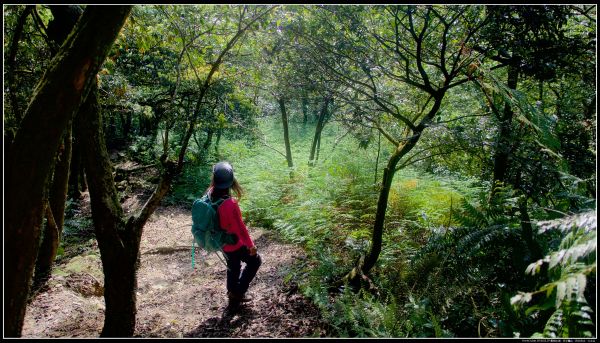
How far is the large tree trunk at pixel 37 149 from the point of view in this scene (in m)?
1.82

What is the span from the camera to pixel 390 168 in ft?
14.5

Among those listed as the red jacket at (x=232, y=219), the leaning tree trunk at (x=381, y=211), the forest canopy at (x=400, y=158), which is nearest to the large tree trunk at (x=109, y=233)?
the forest canopy at (x=400, y=158)

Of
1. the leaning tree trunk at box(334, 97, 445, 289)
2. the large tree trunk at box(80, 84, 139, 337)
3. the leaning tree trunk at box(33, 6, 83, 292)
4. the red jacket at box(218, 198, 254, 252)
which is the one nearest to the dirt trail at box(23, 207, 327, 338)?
the leaning tree trunk at box(33, 6, 83, 292)

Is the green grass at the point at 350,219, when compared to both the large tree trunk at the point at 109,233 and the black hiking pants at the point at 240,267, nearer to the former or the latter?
the black hiking pants at the point at 240,267

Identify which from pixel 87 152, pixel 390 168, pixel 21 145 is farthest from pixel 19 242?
pixel 390 168

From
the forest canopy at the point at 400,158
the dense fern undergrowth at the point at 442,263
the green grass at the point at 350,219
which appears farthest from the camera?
the green grass at the point at 350,219

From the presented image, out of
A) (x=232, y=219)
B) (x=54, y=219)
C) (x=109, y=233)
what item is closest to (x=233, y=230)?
(x=232, y=219)

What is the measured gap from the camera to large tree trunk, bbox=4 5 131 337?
1819mm

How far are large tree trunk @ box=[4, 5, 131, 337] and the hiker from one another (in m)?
2.26

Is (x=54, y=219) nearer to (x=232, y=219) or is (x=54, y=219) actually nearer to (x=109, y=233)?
(x=109, y=233)

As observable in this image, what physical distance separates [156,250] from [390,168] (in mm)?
5458

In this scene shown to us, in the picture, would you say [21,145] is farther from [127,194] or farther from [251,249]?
[127,194]

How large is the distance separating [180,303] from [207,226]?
171 cm

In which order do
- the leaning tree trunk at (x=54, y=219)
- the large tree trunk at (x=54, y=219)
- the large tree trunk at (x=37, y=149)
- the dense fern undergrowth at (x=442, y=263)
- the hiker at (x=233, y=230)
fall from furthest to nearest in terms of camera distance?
the large tree trunk at (x=54, y=219), the leaning tree trunk at (x=54, y=219), the hiker at (x=233, y=230), the dense fern undergrowth at (x=442, y=263), the large tree trunk at (x=37, y=149)
